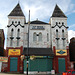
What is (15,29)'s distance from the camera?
3162cm

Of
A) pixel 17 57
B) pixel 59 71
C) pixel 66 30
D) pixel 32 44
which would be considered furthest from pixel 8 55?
pixel 66 30

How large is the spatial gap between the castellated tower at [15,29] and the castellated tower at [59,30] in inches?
324

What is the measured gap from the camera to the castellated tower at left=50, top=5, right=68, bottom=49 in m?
31.3

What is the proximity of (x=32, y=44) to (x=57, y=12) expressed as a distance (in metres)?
11.3

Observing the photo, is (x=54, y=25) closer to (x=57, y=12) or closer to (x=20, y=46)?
(x=57, y=12)

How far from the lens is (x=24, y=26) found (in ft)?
105

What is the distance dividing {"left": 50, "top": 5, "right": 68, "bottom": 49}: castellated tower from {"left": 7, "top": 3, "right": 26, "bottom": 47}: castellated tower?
324 inches

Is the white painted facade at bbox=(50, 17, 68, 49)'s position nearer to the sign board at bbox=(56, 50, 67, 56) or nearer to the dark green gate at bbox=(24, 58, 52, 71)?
the sign board at bbox=(56, 50, 67, 56)

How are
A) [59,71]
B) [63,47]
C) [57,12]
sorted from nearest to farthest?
1. [59,71]
2. [63,47]
3. [57,12]

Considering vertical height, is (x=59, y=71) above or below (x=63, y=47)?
below

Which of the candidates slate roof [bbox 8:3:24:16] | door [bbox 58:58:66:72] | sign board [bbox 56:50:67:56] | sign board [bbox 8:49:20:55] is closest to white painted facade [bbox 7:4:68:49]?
slate roof [bbox 8:3:24:16]

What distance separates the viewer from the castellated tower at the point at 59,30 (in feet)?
103

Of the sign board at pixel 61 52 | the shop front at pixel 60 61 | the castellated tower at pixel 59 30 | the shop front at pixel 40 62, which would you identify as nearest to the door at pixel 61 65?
the shop front at pixel 60 61

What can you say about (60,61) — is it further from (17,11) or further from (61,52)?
(17,11)
